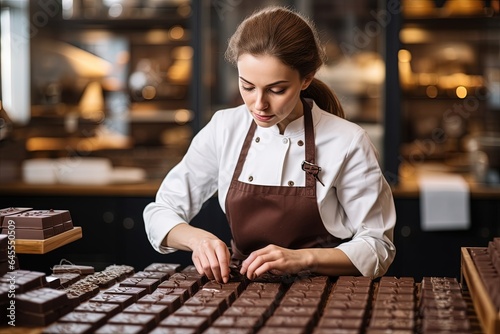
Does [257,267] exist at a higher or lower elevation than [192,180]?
Answer: lower

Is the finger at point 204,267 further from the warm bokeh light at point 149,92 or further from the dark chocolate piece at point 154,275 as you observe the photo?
the warm bokeh light at point 149,92

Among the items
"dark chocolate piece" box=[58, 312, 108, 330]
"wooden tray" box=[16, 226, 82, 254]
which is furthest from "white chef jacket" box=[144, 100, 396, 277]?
"dark chocolate piece" box=[58, 312, 108, 330]

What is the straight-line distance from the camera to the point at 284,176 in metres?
2.38

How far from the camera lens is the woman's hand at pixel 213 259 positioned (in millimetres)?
2094

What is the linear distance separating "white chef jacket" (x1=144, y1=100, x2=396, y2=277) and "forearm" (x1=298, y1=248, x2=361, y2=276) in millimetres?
24

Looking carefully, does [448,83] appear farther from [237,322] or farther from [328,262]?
[237,322]

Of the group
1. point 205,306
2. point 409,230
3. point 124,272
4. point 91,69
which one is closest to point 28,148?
point 91,69

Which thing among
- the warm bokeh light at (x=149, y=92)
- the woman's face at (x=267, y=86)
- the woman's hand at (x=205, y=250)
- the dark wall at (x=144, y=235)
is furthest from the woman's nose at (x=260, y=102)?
the warm bokeh light at (x=149, y=92)

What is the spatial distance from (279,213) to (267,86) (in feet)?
1.37

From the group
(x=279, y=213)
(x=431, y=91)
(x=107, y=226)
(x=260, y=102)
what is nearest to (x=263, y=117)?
(x=260, y=102)

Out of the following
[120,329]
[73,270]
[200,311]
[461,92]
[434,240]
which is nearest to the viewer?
[120,329]

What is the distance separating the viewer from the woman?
2170 mm

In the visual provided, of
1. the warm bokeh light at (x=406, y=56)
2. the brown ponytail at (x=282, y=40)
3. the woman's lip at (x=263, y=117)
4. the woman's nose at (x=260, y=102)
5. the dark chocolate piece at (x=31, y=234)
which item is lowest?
the dark chocolate piece at (x=31, y=234)

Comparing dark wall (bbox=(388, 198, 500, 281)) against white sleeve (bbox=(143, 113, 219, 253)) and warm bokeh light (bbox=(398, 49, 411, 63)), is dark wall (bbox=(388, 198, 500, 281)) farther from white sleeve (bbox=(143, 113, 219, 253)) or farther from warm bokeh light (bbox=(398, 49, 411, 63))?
white sleeve (bbox=(143, 113, 219, 253))
